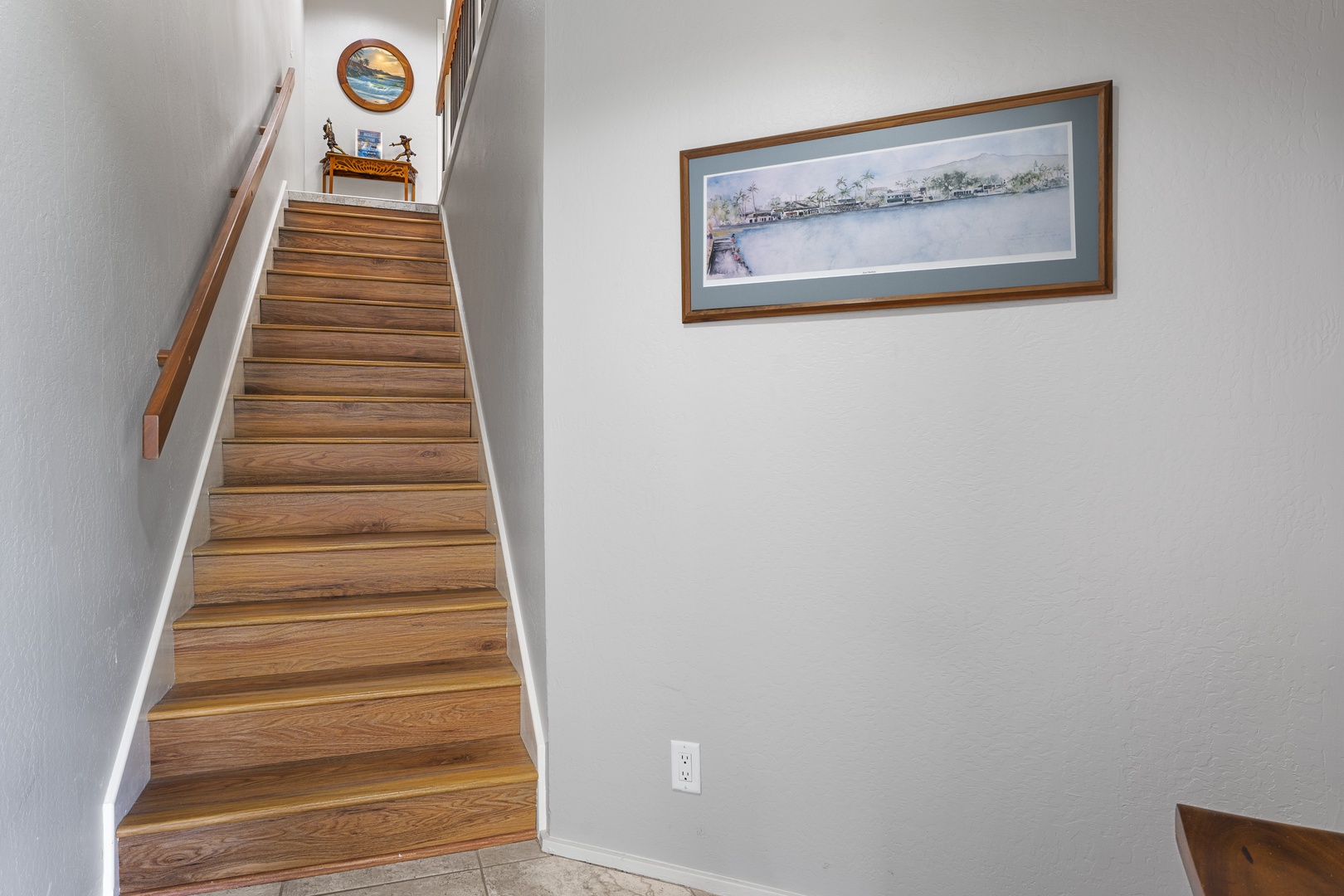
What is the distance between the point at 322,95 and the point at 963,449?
628 centimetres

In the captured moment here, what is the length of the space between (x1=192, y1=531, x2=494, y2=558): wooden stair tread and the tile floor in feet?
3.08

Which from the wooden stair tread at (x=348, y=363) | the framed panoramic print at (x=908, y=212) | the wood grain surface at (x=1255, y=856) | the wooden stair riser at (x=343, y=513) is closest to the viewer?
the wood grain surface at (x=1255, y=856)

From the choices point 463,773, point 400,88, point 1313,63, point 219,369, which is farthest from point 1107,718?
point 400,88

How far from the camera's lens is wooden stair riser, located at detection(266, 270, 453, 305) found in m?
3.80

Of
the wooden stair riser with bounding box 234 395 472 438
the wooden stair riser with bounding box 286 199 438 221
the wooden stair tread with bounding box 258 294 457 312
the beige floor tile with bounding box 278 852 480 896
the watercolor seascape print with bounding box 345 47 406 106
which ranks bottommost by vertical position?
the beige floor tile with bounding box 278 852 480 896

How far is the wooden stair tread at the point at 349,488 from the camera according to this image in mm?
2633

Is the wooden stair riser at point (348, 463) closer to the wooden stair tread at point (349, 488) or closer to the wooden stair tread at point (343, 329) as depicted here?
the wooden stair tread at point (349, 488)

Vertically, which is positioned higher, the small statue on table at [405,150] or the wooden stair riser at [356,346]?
the small statue on table at [405,150]

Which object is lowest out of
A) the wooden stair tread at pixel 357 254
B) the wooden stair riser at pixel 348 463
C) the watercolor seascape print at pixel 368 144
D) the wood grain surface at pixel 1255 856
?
the wood grain surface at pixel 1255 856

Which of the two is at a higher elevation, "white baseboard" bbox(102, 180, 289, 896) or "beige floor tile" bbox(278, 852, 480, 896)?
"white baseboard" bbox(102, 180, 289, 896)

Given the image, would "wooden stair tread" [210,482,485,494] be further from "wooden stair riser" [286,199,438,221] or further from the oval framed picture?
the oval framed picture

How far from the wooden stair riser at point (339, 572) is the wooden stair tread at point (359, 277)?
189cm

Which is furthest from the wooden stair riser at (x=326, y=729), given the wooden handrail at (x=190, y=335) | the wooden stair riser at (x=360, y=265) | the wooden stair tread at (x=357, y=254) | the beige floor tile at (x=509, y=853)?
the wooden stair tread at (x=357, y=254)

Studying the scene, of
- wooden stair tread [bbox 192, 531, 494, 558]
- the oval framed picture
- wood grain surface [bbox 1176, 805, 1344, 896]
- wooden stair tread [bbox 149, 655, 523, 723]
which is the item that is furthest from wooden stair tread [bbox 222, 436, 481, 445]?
the oval framed picture
